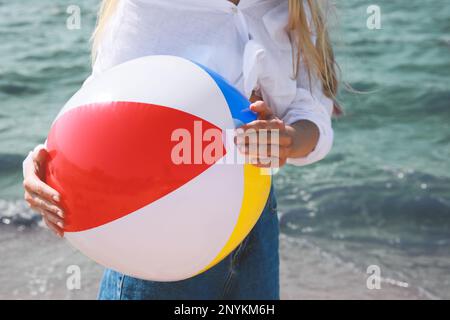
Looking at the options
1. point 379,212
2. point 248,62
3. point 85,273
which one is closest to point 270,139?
point 248,62

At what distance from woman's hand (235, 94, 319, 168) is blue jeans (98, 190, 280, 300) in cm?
28

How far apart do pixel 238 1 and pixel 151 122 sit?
0.59m

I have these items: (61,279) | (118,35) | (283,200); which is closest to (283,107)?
(118,35)

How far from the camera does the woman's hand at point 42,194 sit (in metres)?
1.80

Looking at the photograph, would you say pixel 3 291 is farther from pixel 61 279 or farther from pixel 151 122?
pixel 151 122

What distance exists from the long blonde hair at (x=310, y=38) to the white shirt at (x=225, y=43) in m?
0.03

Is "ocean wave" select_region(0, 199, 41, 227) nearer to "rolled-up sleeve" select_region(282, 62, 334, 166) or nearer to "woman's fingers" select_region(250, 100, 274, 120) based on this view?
"rolled-up sleeve" select_region(282, 62, 334, 166)

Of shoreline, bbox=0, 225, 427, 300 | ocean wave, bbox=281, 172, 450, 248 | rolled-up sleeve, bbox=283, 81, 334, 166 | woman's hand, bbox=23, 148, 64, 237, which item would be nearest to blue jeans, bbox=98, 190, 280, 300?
rolled-up sleeve, bbox=283, 81, 334, 166

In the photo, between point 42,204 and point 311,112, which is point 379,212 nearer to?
point 311,112

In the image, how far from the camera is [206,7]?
2055mm

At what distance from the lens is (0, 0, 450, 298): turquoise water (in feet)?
14.4

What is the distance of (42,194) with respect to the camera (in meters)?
1.83

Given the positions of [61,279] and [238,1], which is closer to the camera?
[238,1]
